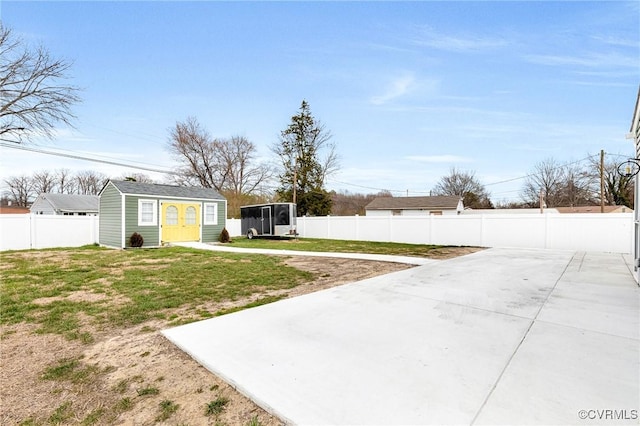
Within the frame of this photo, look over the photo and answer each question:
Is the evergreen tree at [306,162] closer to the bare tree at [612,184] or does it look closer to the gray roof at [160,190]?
the gray roof at [160,190]

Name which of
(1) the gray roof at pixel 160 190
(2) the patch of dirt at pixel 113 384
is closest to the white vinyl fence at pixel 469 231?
(1) the gray roof at pixel 160 190

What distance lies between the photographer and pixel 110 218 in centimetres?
1355

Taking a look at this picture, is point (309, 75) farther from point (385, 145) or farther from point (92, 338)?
point (92, 338)

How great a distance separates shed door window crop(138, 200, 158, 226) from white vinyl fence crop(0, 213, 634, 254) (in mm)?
2940

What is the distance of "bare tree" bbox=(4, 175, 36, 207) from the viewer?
43188 mm

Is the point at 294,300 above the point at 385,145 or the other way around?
the other way around

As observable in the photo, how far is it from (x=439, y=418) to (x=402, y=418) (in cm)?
22

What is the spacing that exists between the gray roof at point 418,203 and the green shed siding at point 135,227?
77.7ft

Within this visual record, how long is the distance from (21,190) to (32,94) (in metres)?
41.0

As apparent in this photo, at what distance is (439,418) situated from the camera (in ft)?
5.81

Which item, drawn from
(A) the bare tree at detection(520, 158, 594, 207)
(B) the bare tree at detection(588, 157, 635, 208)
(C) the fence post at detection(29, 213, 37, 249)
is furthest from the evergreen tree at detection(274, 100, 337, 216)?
(B) the bare tree at detection(588, 157, 635, 208)

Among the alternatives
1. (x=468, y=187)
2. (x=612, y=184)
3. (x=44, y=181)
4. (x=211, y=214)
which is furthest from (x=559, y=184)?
(x=44, y=181)

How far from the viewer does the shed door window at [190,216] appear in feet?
49.1

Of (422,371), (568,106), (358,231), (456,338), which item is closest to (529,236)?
(568,106)
